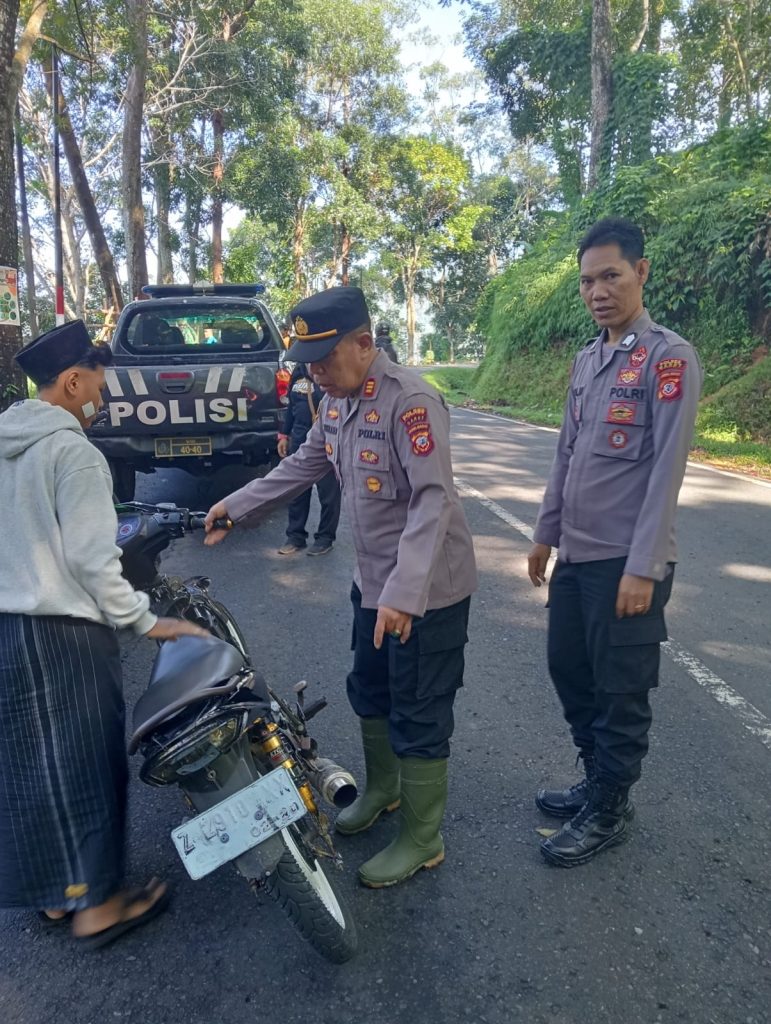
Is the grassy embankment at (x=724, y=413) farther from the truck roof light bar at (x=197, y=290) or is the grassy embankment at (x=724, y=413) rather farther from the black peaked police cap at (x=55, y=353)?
the black peaked police cap at (x=55, y=353)

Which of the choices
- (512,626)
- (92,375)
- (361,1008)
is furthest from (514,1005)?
(512,626)

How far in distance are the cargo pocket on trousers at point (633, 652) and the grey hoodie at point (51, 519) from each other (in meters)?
1.49

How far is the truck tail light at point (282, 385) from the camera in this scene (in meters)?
6.69

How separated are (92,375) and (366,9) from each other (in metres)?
34.8

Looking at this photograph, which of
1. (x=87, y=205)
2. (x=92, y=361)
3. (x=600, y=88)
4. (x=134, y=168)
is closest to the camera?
(x=92, y=361)

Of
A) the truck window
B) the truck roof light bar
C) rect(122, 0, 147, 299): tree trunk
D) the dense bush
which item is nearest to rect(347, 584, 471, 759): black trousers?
the truck window

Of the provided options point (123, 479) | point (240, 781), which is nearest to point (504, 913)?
point (240, 781)

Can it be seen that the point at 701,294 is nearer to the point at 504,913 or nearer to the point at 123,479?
the point at 123,479

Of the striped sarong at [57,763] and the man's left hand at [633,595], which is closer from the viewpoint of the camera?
the striped sarong at [57,763]

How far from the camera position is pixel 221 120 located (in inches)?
912

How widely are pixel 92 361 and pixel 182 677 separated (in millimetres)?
944

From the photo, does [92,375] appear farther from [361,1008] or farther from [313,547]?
[313,547]

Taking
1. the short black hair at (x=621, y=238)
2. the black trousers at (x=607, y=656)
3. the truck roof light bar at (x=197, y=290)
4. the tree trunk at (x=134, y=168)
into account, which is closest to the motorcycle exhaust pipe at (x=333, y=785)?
the black trousers at (x=607, y=656)

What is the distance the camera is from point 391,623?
2150mm
